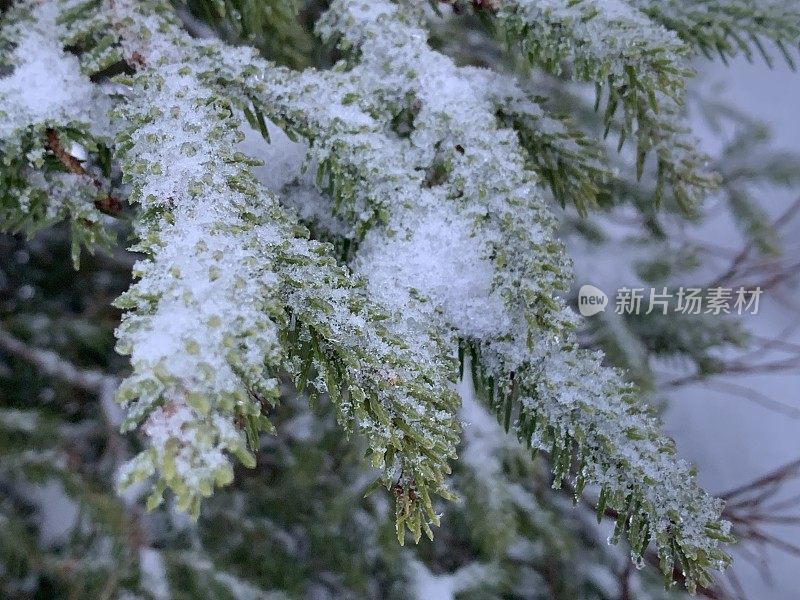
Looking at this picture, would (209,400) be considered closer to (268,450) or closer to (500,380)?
(500,380)

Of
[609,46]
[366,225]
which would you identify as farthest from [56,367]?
[609,46]

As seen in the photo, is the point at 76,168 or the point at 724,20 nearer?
the point at 76,168

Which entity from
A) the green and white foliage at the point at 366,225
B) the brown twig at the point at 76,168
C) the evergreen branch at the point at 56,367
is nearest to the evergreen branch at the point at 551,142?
the green and white foliage at the point at 366,225

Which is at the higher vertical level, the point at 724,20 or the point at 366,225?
the point at 724,20

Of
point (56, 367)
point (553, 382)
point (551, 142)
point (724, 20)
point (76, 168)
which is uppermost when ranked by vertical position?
point (724, 20)

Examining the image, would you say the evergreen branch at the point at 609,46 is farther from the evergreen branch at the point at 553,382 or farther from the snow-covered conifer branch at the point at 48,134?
the snow-covered conifer branch at the point at 48,134

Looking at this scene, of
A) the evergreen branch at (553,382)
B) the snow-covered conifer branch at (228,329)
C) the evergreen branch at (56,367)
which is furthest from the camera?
the evergreen branch at (56,367)

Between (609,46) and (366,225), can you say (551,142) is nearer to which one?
(609,46)

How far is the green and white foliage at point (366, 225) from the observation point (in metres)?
0.31

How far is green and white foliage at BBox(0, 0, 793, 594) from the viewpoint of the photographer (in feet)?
1.00

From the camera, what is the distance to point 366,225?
450mm

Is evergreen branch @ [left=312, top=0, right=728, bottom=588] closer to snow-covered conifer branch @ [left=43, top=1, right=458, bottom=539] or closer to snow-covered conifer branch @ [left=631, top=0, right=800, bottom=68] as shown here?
snow-covered conifer branch @ [left=43, top=1, right=458, bottom=539]

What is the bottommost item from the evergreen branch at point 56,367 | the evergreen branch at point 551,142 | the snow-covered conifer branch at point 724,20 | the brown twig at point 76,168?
the evergreen branch at point 56,367

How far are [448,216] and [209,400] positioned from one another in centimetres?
22
